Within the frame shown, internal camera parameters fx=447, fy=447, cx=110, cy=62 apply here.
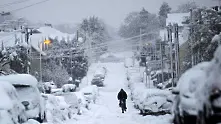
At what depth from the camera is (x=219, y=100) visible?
750 centimetres

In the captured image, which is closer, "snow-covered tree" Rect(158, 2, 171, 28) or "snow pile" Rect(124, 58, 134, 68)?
"snow pile" Rect(124, 58, 134, 68)

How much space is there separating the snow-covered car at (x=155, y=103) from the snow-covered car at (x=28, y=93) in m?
9.67

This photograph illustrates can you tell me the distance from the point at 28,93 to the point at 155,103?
34.5 feet

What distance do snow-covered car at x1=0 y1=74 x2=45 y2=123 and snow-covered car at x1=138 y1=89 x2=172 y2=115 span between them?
967cm

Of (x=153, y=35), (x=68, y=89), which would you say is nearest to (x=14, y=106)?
(x=68, y=89)

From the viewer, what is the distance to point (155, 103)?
25328mm

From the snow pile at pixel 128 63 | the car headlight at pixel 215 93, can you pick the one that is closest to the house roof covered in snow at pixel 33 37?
the snow pile at pixel 128 63

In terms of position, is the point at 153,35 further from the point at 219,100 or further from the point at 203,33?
the point at 219,100

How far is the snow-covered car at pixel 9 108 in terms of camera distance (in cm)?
1073

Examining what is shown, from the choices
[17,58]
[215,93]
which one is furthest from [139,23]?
[215,93]

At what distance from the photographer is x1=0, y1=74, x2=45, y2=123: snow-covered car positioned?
53.2 ft

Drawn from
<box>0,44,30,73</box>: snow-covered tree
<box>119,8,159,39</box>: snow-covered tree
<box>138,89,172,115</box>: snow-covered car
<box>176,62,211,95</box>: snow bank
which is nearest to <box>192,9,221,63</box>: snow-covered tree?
<box>0,44,30,73</box>: snow-covered tree

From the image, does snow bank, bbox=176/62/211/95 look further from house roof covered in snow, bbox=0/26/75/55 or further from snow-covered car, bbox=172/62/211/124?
house roof covered in snow, bbox=0/26/75/55

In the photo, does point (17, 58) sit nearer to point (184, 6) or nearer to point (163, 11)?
point (163, 11)
